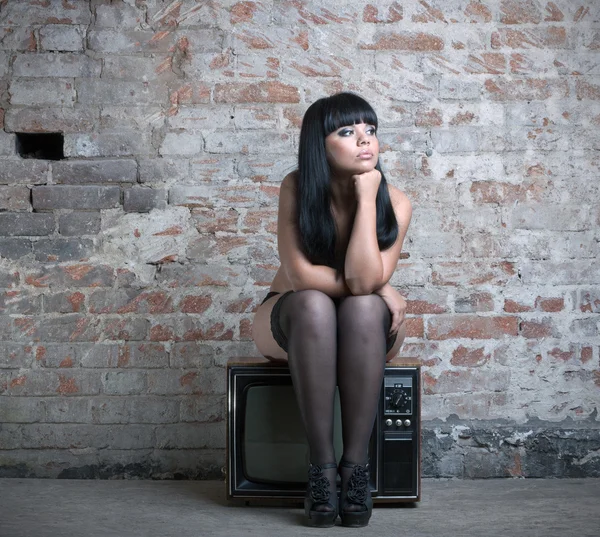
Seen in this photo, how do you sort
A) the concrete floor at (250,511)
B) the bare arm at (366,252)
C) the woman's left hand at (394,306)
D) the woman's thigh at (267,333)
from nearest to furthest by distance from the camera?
the concrete floor at (250,511) < the bare arm at (366,252) < the woman's left hand at (394,306) < the woman's thigh at (267,333)

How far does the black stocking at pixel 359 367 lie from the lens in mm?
2166

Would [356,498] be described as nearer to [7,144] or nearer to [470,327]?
[470,327]

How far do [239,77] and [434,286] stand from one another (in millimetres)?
1097

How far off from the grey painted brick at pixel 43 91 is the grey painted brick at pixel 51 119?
0.09 feet

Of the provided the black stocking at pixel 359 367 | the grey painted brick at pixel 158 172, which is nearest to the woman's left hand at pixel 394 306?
the black stocking at pixel 359 367

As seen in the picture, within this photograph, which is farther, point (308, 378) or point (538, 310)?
point (538, 310)

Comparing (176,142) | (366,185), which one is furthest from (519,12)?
(176,142)

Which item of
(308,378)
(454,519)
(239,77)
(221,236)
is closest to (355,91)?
(239,77)

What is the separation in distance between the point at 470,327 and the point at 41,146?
1.82 meters

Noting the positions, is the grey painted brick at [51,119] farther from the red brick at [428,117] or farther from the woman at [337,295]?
the red brick at [428,117]

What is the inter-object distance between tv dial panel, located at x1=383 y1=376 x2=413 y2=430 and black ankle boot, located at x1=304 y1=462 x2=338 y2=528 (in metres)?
0.35

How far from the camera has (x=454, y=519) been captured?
226 centimetres

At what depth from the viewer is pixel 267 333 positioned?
2.46 meters

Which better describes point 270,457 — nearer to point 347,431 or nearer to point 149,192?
point 347,431
